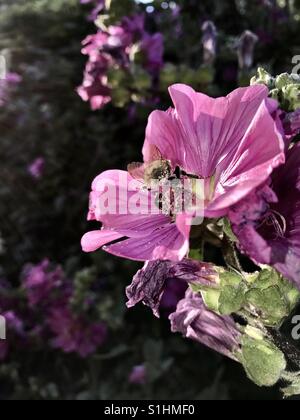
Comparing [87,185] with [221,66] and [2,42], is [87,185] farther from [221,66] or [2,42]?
[2,42]

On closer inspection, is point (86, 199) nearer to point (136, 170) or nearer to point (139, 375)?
point (139, 375)

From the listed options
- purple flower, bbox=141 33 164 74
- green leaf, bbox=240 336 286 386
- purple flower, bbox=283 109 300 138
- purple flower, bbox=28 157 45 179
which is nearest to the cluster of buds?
purple flower, bbox=283 109 300 138

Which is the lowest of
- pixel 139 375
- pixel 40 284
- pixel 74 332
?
pixel 139 375

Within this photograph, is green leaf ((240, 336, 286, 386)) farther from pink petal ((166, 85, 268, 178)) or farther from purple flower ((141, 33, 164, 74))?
purple flower ((141, 33, 164, 74))

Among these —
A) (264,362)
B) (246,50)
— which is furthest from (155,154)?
(246,50)

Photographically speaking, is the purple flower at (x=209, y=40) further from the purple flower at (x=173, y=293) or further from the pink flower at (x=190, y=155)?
the pink flower at (x=190, y=155)

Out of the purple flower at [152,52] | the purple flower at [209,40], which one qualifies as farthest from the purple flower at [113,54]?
the purple flower at [209,40]
